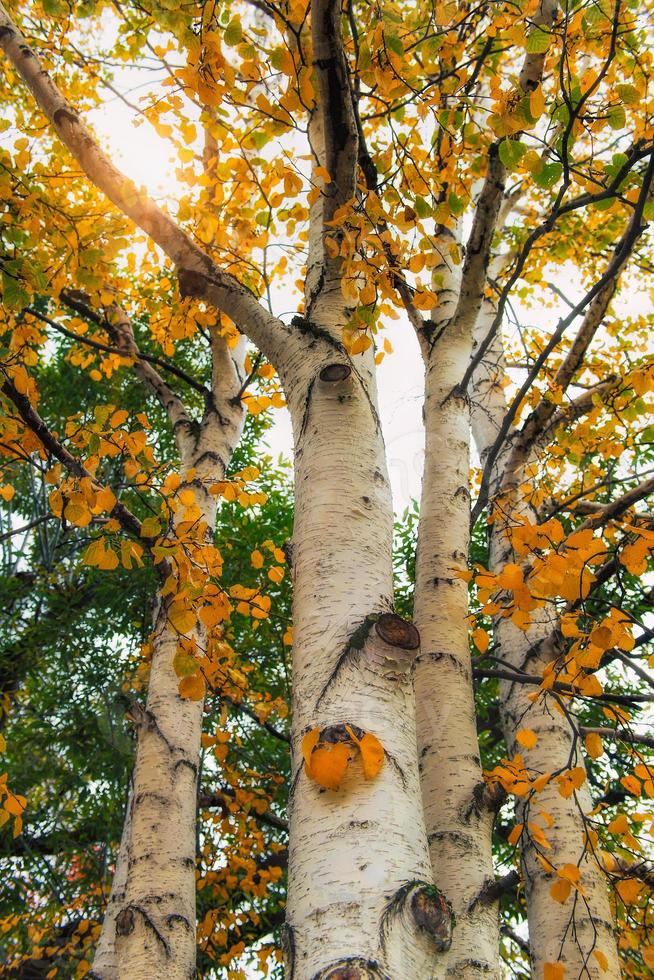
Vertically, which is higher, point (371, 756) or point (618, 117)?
point (618, 117)

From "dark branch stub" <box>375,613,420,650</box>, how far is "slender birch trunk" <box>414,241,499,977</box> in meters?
0.60

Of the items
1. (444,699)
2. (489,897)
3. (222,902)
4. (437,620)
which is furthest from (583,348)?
(222,902)

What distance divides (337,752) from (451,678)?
3.38 feet

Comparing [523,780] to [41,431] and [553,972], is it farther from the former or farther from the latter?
[41,431]

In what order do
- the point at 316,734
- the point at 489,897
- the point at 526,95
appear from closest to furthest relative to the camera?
the point at 316,734, the point at 489,897, the point at 526,95

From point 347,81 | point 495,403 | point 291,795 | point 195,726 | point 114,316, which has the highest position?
point 114,316

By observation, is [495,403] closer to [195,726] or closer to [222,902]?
[195,726]

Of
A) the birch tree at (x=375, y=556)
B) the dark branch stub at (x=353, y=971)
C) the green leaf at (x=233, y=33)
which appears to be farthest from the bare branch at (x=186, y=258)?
the dark branch stub at (x=353, y=971)

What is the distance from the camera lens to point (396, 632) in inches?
52.6

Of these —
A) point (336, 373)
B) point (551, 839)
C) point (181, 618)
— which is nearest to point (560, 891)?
point (551, 839)

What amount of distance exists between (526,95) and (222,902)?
6.00m

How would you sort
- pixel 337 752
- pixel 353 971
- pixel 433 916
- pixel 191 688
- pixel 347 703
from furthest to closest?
pixel 191 688, pixel 347 703, pixel 337 752, pixel 433 916, pixel 353 971

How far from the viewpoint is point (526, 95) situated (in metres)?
1.93

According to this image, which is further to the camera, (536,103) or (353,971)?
(536,103)
